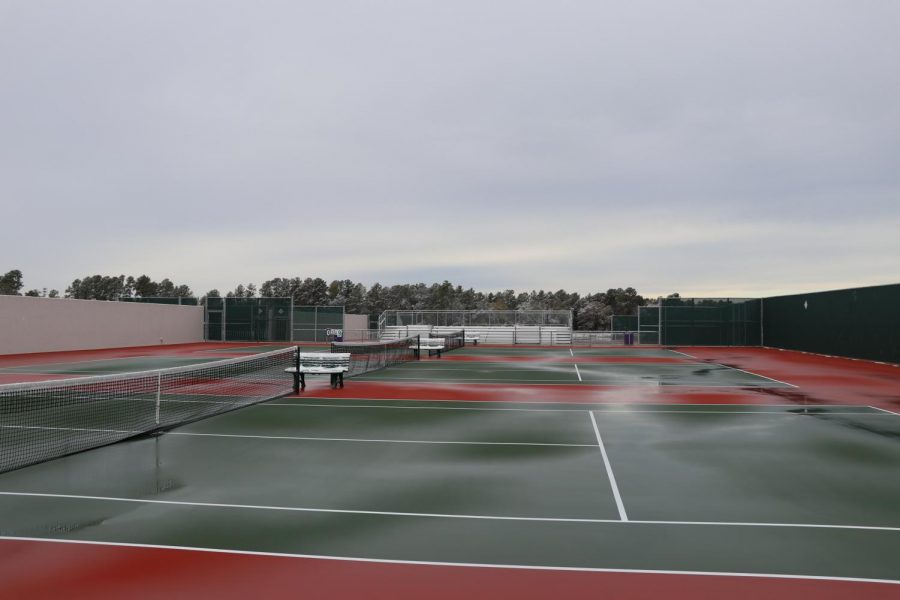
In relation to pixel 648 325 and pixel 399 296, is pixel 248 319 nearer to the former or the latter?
pixel 648 325

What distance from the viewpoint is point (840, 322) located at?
31844mm

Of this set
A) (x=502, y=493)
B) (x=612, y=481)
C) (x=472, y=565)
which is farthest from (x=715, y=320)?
(x=472, y=565)

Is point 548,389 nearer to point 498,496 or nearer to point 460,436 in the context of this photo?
point 460,436

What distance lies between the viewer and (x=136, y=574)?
5.07m

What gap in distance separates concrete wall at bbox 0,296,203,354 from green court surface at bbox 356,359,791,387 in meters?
20.9

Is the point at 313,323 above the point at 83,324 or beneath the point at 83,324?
beneath

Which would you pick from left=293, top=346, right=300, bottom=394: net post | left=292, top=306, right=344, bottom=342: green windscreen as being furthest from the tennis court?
left=292, top=306, right=344, bottom=342: green windscreen

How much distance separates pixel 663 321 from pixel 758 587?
4027 cm

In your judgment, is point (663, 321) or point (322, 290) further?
point (322, 290)

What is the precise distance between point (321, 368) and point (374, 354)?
9281mm

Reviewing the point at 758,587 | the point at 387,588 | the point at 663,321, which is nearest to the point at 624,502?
the point at 758,587

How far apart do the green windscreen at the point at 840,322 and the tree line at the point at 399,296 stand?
3864cm

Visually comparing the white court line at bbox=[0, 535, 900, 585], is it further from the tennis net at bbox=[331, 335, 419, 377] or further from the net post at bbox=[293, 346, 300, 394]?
the tennis net at bbox=[331, 335, 419, 377]

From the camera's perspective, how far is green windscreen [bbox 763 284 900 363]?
90.3 ft
